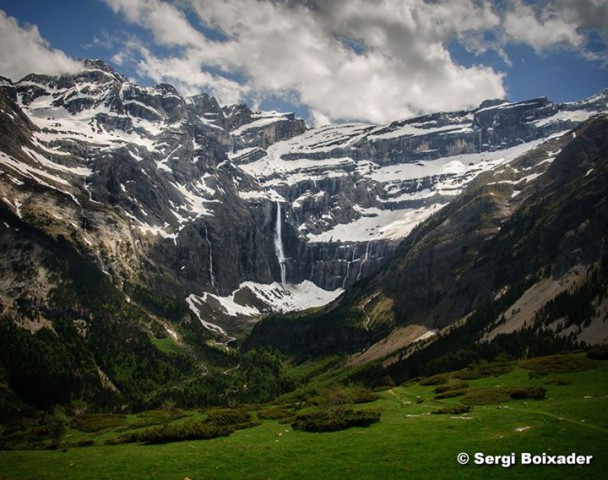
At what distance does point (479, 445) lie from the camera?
130ft

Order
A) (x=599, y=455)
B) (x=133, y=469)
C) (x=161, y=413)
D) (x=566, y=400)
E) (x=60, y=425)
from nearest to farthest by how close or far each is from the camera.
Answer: (x=599, y=455) → (x=133, y=469) → (x=566, y=400) → (x=60, y=425) → (x=161, y=413)

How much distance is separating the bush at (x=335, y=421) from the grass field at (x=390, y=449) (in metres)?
1.37

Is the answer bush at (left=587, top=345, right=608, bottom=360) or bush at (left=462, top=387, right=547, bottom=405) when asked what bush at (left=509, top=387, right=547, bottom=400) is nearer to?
bush at (left=462, top=387, right=547, bottom=405)

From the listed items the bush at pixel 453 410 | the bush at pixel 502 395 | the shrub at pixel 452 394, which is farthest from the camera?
the shrub at pixel 452 394

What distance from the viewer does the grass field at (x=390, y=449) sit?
36.6 meters

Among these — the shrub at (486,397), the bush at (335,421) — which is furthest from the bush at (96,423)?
the shrub at (486,397)

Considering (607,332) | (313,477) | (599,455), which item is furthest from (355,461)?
(607,332)

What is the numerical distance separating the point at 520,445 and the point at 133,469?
30.8 metres

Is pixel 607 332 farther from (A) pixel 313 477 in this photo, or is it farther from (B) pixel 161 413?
(A) pixel 313 477

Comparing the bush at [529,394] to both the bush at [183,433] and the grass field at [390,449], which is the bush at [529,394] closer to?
the grass field at [390,449]

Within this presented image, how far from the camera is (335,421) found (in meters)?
54.2

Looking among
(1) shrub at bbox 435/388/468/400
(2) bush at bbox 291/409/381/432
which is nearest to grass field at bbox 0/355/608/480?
(2) bush at bbox 291/409/381/432

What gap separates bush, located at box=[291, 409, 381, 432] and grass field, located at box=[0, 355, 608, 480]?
4.51 ft

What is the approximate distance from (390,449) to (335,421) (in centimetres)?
1270
